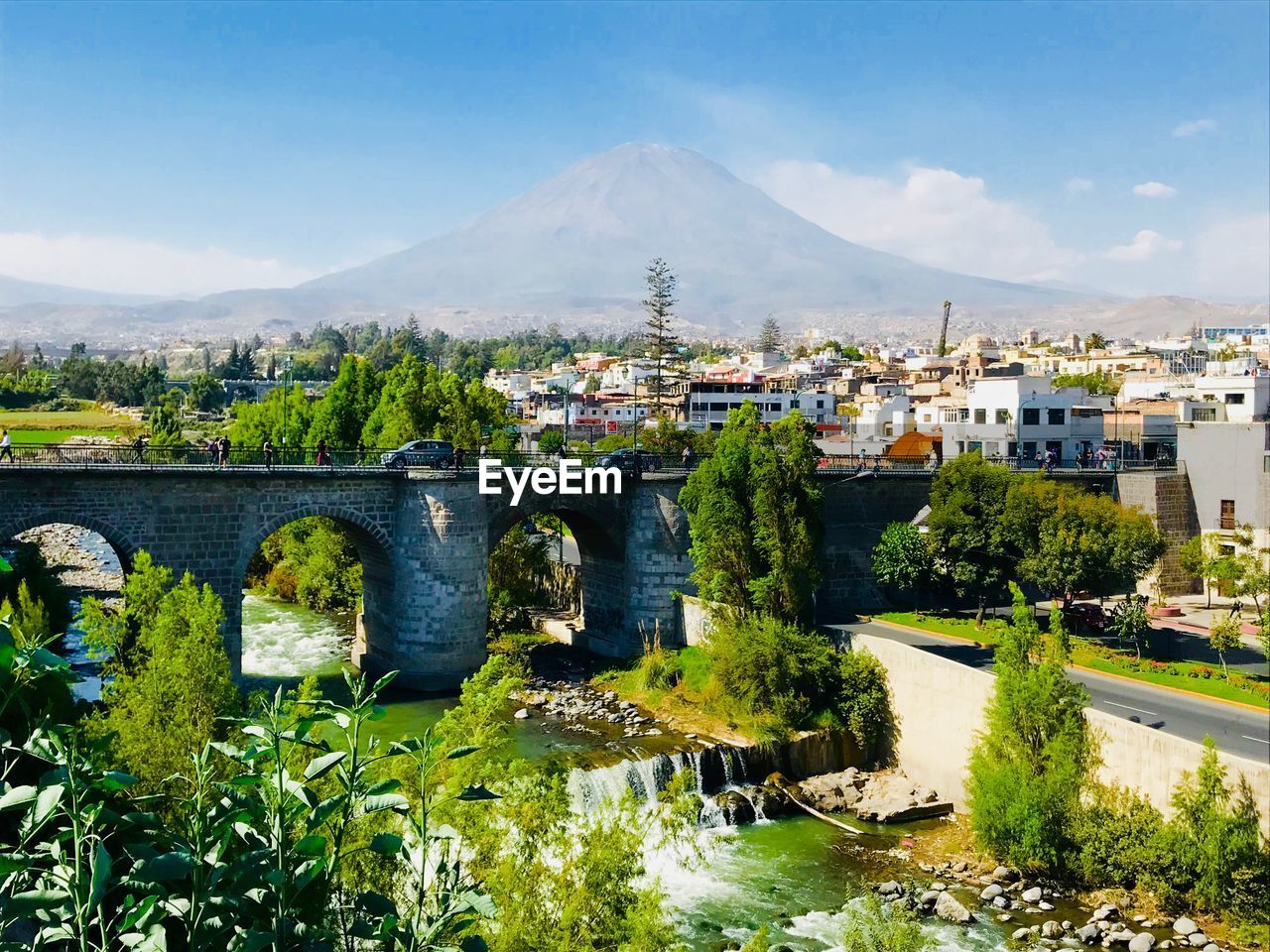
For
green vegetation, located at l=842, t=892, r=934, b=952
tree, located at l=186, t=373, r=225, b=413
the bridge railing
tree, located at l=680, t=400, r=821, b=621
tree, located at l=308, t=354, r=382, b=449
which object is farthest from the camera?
tree, located at l=186, t=373, r=225, b=413

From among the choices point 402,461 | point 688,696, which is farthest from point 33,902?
point 402,461

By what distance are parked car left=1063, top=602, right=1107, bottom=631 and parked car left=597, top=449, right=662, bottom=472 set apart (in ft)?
47.0

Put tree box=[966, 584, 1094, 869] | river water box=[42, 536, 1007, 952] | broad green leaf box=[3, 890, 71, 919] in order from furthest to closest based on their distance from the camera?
tree box=[966, 584, 1094, 869], river water box=[42, 536, 1007, 952], broad green leaf box=[3, 890, 71, 919]

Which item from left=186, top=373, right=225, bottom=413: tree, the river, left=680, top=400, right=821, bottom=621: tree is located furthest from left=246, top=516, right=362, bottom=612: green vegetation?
left=186, top=373, right=225, bottom=413: tree

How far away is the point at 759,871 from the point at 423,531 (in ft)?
52.6

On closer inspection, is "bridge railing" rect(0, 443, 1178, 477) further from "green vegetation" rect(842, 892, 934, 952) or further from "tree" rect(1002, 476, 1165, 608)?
"green vegetation" rect(842, 892, 934, 952)

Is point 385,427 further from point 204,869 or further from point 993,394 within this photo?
point 204,869

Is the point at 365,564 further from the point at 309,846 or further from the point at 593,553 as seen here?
the point at 309,846

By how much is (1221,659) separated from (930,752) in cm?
786

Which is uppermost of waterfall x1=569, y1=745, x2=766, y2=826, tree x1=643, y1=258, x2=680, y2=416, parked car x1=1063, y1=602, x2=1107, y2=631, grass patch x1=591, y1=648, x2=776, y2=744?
tree x1=643, y1=258, x2=680, y2=416

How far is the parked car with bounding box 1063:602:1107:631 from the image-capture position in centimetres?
3341

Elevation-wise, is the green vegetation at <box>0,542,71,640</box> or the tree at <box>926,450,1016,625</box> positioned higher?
the tree at <box>926,450,1016,625</box>

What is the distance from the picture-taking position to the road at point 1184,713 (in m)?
22.2

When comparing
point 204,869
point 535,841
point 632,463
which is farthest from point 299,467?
point 204,869
